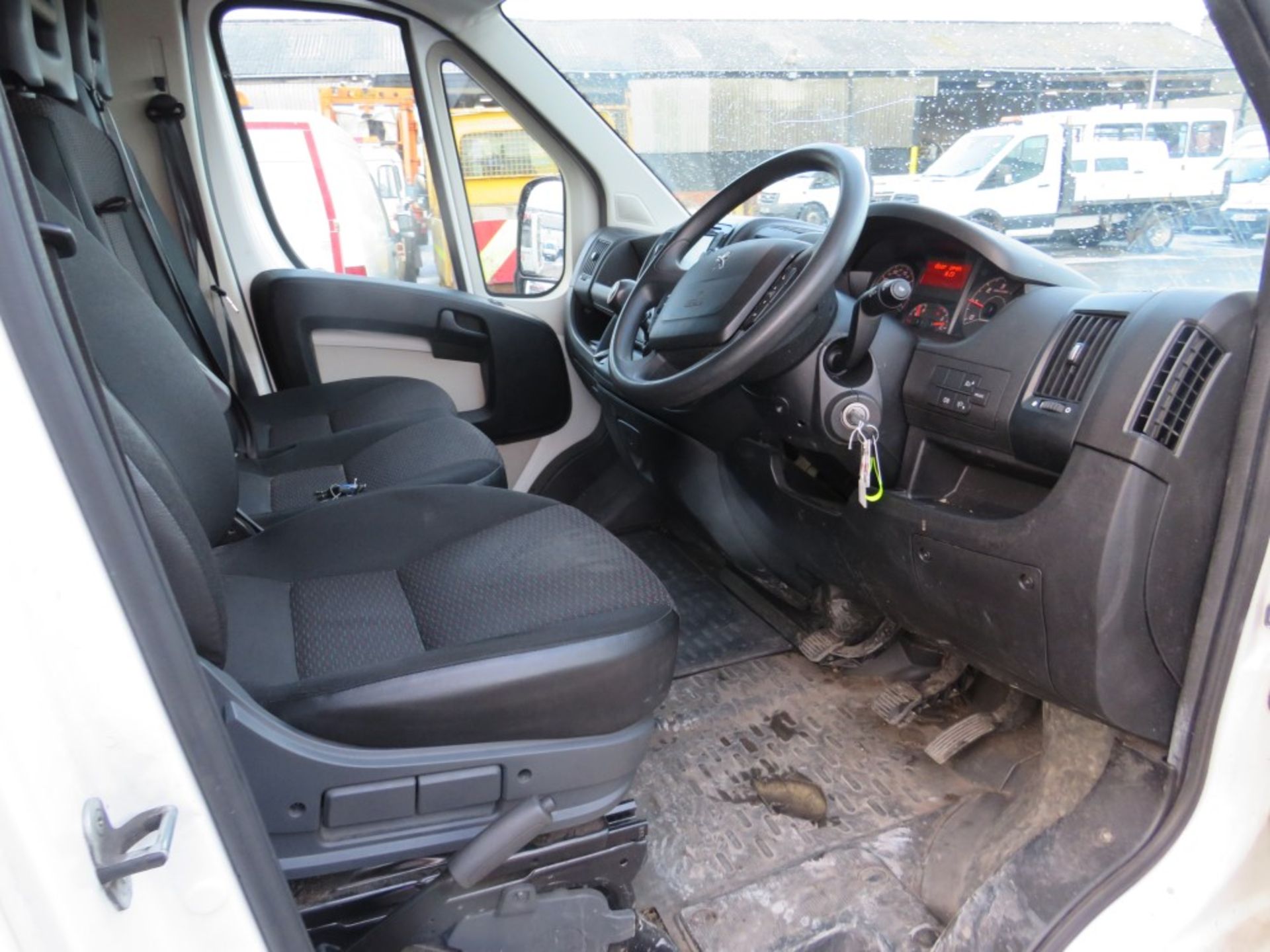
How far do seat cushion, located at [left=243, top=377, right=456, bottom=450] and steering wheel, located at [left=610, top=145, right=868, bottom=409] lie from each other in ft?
2.13

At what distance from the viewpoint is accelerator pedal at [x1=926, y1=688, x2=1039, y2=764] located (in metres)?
1.48

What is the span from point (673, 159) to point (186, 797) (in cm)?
190

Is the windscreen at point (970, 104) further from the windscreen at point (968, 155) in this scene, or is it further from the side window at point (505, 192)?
the side window at point (505, 192)

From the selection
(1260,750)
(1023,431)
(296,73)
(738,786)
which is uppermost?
(296,73)

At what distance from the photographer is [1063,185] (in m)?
1.25

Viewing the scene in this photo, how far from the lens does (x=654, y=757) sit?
1.59 m

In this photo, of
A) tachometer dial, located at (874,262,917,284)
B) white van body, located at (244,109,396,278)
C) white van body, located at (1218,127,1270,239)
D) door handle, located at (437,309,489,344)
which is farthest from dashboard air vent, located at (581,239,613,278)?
white van body, located at (1218,127,1270,239)

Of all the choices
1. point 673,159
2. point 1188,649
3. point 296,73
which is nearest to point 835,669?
point 1188,649

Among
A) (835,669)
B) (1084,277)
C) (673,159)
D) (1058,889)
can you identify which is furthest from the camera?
(673,159)

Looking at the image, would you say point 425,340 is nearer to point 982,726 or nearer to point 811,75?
point 811,75

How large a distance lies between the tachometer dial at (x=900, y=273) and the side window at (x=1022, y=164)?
18cm

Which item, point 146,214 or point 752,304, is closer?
point 752,304

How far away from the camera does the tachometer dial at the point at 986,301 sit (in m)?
1.19

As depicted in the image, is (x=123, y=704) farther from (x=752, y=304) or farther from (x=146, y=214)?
(x=146, y=214)
